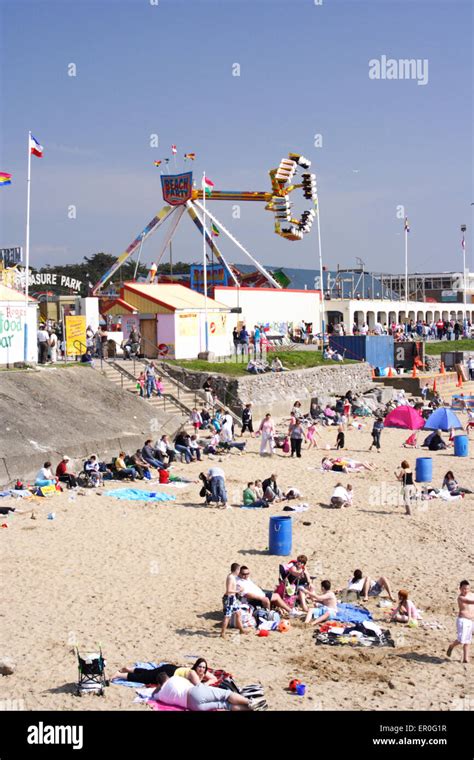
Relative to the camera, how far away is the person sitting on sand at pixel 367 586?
12492 millimetres

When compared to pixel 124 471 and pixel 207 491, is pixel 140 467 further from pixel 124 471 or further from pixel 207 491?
pixel 207 491

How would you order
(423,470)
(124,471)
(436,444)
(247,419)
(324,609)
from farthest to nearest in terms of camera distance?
1. (247,419)
2. (436,444)
3. (423,470)
4. (124,471)
5. (324,609)

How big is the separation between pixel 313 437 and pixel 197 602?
15.0 metres

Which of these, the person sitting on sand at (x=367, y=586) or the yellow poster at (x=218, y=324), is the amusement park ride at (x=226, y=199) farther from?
the person sitting on sand at (x=367, y=586)

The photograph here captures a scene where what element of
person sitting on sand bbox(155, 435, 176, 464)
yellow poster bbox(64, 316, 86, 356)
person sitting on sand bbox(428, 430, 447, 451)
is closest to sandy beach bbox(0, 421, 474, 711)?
A: person sitting on sand bbox(155, 435, 176, 464)

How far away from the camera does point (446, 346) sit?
165ft

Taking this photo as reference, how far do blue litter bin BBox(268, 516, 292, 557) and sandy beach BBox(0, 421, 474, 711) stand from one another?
0.80ft

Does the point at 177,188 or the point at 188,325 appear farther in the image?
the point at 177,188

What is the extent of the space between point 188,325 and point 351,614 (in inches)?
886

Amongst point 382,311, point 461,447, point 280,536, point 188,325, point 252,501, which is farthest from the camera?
point 382,311

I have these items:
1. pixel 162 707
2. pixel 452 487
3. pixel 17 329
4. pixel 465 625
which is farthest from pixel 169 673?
pixel 17 329

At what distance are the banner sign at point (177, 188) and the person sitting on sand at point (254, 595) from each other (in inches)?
1287
